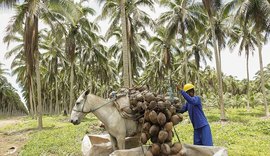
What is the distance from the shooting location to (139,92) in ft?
19.7

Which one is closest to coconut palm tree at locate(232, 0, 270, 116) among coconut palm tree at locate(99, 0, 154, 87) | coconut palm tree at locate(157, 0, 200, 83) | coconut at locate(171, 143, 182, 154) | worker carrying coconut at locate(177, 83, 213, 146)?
coconut palm tree at locate(157, 0, 200, 83)

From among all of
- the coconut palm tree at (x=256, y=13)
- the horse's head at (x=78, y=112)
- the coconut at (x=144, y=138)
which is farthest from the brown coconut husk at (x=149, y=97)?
the coconut palm tree at (x=256, y=13)

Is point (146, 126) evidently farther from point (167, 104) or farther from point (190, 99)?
point (190, 99)

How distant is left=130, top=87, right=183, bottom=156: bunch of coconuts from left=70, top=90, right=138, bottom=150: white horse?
0.35 m

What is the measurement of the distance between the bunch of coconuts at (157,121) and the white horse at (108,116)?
0.35 metres

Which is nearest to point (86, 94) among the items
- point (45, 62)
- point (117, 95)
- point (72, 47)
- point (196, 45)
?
point (117, 95)

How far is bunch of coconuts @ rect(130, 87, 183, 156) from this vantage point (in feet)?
17.6

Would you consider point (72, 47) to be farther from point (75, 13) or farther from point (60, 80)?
point (60, 80)

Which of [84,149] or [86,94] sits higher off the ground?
[86,94]

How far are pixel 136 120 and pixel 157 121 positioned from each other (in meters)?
0.69

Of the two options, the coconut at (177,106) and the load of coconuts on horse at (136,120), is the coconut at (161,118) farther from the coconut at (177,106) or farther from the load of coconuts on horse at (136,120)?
→ the coconut at (177,106)

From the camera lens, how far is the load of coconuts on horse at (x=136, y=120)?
212 inches

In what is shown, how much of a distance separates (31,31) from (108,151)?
14.4 m

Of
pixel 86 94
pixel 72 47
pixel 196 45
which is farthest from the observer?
pixel 196 45
